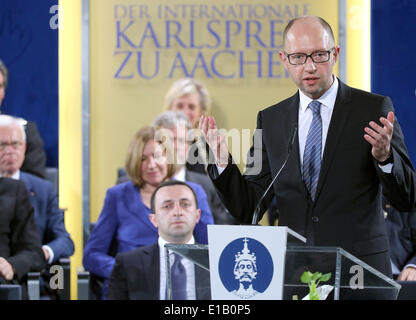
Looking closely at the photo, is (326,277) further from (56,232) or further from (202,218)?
(56,232)

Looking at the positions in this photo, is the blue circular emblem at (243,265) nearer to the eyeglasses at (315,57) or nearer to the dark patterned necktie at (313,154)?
the dark patterned necktie at (313,154)

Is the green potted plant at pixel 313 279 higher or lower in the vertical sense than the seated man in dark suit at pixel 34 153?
lower

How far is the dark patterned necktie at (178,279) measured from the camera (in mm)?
2283

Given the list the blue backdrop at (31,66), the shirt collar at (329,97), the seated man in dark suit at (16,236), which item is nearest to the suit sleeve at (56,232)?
the seated man in dark suit at (16,236)

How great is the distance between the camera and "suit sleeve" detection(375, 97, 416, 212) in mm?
2592

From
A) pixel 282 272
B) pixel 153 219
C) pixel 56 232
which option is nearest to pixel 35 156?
pixel 56 232

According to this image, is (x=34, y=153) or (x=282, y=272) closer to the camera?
(x=282, y=272)

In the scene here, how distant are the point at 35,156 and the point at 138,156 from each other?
59 centimetres

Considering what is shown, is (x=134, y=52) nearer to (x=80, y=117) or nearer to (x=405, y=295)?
(x=80, y=117)

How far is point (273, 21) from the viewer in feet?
14.0

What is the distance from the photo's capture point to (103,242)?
4254 millimetres

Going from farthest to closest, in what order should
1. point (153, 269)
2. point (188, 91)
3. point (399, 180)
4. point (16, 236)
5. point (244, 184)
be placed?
point (188, 91) → point (16, 236) → point (153, 269) → point (244, 184) → point (399, 180)

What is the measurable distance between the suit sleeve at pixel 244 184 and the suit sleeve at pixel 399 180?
0.46 meters

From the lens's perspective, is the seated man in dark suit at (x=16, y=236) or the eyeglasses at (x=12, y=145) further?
the eyeglasses at (x=12, y=145)
